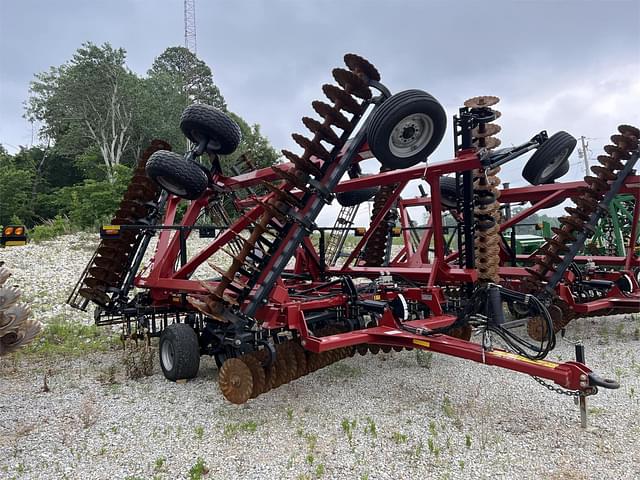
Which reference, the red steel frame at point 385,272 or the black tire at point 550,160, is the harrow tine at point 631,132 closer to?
the red steel frame at point 385,272

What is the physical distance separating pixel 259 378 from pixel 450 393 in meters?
1.76

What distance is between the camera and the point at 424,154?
4.48 metres

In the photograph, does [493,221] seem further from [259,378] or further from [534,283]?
[259,378]

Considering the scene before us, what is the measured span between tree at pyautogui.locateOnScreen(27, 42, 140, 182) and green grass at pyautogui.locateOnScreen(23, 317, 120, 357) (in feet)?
74.6

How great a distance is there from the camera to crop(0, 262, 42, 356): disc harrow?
12.0 feet

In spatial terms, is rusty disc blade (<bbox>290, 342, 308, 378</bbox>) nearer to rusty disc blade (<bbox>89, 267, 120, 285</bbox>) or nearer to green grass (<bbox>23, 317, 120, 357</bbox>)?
rusty disc blade (<bbox>89, 267, 120, 285</bbox>)

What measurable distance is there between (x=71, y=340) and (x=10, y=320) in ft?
12.4

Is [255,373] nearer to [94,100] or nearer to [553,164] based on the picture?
[553,164]

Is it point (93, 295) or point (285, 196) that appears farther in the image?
point (93, 295)

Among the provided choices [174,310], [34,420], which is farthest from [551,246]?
[34,420]

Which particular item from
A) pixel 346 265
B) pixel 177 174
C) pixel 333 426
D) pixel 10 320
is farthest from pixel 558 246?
pixel 10 320

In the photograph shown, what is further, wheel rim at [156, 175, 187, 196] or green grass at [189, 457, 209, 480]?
wheel rim at [156, 175, 187, 196]

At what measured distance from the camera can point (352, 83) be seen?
164 inches

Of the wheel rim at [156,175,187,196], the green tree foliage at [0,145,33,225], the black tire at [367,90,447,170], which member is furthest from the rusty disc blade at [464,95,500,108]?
the green tree foliage at [0,145,33,225]
